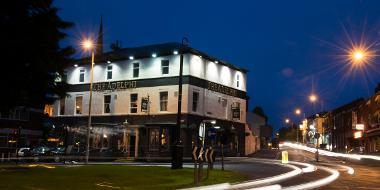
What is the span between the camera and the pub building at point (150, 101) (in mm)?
47562

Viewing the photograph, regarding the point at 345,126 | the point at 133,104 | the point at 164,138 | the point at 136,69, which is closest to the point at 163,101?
the point at 164,138

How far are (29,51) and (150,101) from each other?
100 feet

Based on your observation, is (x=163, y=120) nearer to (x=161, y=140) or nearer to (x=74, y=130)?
(x=161, y=140)

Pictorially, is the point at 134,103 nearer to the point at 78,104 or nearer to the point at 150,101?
the point at 150,101

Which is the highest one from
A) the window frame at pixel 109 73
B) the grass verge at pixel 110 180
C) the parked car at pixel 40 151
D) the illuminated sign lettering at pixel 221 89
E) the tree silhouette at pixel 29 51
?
the window frame at pixel 109 73

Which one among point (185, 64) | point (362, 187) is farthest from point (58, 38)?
point (185, 64)

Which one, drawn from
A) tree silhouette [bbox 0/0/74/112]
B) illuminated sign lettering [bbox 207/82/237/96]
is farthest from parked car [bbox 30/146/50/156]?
tree silhouette [bbox 0/0/74/112]

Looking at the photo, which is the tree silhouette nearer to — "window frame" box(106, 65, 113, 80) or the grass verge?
the grass verge

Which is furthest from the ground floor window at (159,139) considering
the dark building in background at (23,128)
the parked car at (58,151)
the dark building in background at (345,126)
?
the dark building in background at (345,126)

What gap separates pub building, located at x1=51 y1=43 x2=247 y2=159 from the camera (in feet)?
156

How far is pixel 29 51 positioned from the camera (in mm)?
18703

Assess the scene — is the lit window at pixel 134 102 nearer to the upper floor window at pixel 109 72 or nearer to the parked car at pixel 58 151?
the upper floor window at pixel 109 72

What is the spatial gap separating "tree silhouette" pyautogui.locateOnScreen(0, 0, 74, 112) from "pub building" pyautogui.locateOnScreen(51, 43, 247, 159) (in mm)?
25314

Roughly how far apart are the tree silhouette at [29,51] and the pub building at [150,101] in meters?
25.3
